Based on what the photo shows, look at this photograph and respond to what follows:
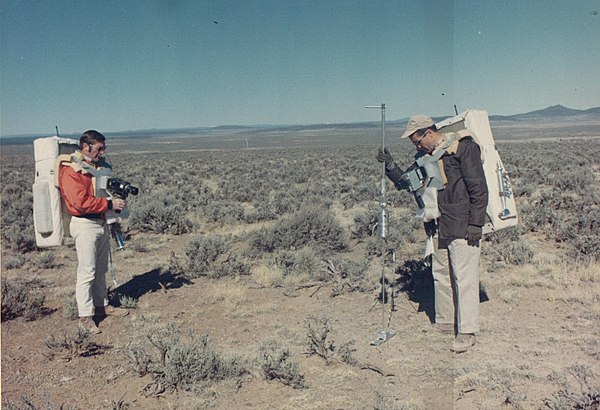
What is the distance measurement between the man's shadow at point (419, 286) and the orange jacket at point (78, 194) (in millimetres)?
3872

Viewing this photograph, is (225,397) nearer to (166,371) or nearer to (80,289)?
(166,371)

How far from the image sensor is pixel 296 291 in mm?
7199

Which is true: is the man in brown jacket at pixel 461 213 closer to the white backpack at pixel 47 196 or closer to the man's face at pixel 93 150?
the man's face at pixel 93 150

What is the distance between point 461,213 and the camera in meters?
4.91

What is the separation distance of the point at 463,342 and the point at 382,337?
2.61 ft

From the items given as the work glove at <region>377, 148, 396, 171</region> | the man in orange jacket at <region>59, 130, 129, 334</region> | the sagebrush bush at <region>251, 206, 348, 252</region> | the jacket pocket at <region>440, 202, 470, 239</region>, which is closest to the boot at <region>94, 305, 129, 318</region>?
the man in orange jacket at <region>59, 130, 129, 334</region>

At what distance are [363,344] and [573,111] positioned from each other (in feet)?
693

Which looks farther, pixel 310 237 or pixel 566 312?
pixel 310 237

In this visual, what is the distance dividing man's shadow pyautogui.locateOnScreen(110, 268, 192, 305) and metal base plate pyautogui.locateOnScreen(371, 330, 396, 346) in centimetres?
335

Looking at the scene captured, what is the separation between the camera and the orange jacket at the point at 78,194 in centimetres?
546

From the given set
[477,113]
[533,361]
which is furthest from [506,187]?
[533,361]

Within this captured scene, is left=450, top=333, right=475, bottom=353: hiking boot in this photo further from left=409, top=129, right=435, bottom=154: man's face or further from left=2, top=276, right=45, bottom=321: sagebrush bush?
left=2, top=276, right=45, bottom=321: sagebrush bush

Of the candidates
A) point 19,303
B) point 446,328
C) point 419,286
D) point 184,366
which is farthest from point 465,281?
point 19,303

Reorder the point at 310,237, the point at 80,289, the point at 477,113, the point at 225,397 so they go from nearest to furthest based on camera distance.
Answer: the point at 225,397
the point at 477,113
the point at 80,289
the point at 310,237
